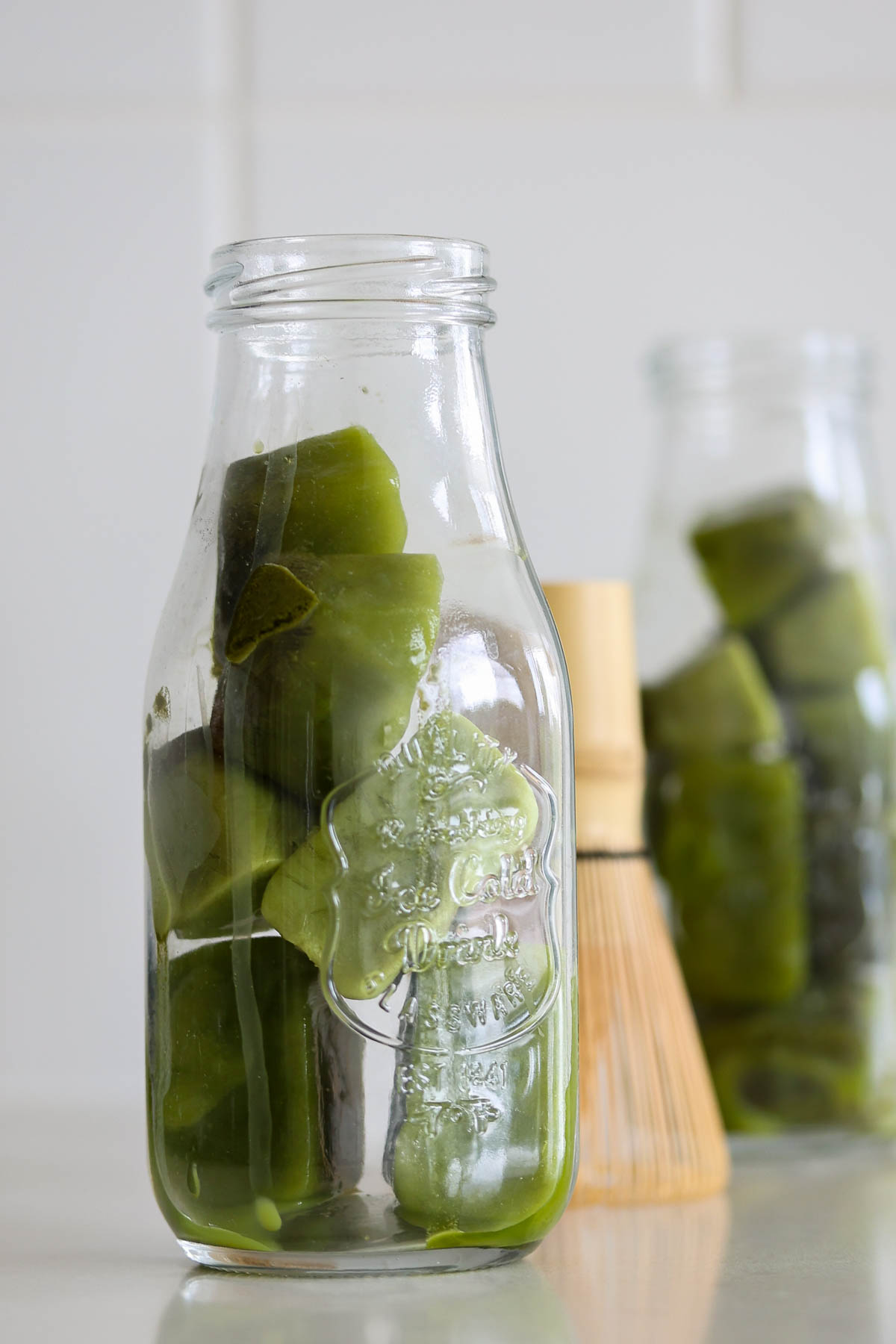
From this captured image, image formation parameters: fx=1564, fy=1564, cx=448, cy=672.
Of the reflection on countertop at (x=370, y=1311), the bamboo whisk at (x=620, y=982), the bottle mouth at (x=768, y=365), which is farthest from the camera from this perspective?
the bottle mouth at (x=768, y=365)

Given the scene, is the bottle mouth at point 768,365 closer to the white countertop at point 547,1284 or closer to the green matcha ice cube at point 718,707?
the green matcha ice cube at point 718,707

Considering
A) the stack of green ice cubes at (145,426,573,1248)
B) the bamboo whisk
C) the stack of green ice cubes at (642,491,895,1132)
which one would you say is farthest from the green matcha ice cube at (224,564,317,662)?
the stack of green ice cubes at (642,491,895,1132)

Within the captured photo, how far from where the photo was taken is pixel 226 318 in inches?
18.0

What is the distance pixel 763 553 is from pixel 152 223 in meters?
0.34

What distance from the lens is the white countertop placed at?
391 millimetres

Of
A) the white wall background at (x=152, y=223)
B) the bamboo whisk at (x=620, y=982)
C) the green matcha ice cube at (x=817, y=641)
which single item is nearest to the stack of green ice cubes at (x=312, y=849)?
the bamboo whisk at (x=620, y=982)

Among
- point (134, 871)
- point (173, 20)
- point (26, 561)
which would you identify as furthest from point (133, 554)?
point (173, 20)

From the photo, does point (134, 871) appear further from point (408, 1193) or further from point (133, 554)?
point (408, 1193)

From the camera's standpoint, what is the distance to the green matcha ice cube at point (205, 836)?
16.2 inches

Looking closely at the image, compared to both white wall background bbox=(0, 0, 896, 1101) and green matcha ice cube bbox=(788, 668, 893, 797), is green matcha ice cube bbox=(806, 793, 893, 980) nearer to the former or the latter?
green matcha ice cube bbox=(788, 668, 893, 797)

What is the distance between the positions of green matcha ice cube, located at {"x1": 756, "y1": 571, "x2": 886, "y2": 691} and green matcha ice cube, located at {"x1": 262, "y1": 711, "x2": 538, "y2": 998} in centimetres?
24

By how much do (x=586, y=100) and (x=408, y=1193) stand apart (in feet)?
A: 1.81

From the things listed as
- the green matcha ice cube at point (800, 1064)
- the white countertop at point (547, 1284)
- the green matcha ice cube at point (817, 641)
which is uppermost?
the green matcha ice cube at point (817, 641)

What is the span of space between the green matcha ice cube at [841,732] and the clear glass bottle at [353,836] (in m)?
0.20
